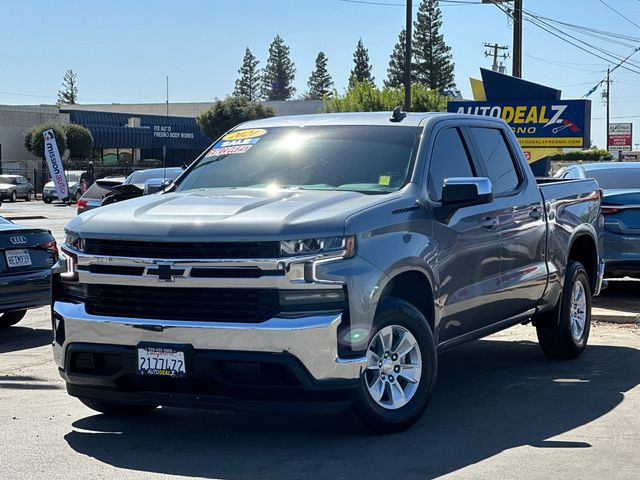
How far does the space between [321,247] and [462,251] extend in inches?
63.7

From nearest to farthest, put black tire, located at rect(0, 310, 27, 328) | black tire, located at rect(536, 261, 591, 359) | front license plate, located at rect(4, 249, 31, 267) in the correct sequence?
1. black tire, located at rect(536, 261, 591, 359)
2. front license plate, located at rect(4, 249, 31, 267)
3. black tire, located at rect(0, 310, 27, 328)

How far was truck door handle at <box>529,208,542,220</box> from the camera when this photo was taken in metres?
8.37

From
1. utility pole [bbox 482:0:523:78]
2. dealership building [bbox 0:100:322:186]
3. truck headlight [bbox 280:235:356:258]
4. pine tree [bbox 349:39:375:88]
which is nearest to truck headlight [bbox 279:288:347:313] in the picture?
truck headlight [bbox 280:235:356:258]

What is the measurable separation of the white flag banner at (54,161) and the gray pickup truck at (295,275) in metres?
38.0

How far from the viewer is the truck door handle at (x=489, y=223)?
756 cm

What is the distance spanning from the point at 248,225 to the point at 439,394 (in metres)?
2.53

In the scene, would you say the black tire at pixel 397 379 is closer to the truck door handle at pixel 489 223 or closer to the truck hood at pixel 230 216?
the truck hood at pixel 230 216

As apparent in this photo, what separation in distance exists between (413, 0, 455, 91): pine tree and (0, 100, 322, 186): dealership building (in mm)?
20646

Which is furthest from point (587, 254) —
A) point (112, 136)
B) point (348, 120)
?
point (112, 136)

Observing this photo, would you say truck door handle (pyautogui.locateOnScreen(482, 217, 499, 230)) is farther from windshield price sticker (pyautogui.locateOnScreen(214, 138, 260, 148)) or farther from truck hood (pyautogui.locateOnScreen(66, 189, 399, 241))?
windshield price sticker (pyautogui.locateOnScreen(214, 138, 260, 148))

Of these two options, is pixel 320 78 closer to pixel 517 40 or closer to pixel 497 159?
pixel 517 40

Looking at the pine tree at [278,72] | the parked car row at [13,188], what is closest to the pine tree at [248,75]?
the pine tree at [278,72]

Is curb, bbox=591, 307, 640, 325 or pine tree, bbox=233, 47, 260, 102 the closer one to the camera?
curb, bbox=591, 307, 640, 325

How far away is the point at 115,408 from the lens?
6.99m
